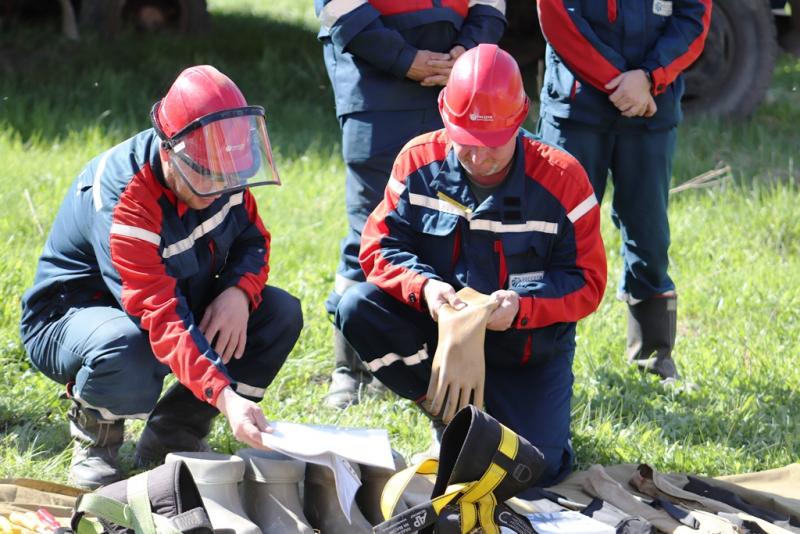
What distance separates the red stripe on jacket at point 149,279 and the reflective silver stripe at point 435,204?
34.6 inches

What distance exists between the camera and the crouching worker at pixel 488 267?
151 inches

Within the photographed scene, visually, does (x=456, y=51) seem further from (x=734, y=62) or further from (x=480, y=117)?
(x=734, y=62)

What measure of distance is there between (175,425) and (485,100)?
1528mm

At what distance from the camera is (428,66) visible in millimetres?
4477

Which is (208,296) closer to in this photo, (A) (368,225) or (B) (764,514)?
(A) (368,225)

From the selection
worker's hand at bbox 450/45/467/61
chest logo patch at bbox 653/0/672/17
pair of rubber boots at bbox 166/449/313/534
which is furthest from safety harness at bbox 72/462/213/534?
chest logo patch at bbox 653/0/672/17

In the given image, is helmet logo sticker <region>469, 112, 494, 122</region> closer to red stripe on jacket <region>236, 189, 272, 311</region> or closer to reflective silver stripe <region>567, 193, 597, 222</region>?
reflective silver stripe <region>567, 193, 597, 222</region>

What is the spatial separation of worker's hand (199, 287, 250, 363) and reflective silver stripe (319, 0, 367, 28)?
4.07ft

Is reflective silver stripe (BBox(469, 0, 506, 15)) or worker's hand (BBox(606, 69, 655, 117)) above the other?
reflective silver stripe (BBox(469, 0, 506, 15))

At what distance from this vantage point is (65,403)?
4441mm

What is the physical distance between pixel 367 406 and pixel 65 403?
3.76ft

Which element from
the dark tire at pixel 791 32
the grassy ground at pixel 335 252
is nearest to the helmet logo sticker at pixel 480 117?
the grassy ground at pixel 335 252

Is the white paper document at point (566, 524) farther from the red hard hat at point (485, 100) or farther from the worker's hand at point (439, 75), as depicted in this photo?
the worker's hand at point (439, 75)

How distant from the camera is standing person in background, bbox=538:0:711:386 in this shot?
463 centimetres
